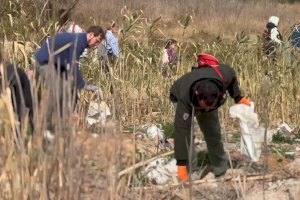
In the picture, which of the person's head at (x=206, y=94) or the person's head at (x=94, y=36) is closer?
the person's head at (x=206, y=94)

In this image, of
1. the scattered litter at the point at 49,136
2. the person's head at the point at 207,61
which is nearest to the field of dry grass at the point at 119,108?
the scattered litter at the point at 49,136

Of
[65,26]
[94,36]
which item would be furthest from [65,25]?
[94,36]

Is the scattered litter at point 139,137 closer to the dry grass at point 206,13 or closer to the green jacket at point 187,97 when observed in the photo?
the green jacket at point 187,97

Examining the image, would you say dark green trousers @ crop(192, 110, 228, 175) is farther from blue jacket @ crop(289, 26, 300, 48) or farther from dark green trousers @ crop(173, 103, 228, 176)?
blue jacket @ crop(289, 26, 300, 48)

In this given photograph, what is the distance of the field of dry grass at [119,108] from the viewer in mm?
2314

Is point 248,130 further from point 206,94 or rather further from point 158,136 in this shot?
point 158,136

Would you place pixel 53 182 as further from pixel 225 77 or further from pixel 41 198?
pixel 225 77

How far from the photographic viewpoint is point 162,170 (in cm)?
435

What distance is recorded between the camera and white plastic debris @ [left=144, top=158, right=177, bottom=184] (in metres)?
4.11

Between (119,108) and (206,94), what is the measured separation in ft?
6.73

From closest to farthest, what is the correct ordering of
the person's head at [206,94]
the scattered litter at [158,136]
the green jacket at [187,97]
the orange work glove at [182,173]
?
the person's head at [206,94] < the green jacket at [187,97] < the orange work glove at [182,173] < the scattered litter at [158,136]

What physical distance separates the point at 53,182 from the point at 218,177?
2.26 metres

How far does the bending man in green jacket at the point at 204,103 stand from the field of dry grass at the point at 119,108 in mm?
344

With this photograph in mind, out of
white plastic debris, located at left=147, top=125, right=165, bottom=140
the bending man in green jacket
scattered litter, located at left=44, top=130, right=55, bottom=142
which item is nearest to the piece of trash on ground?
white plastic debris, located at left=147, top=125, right=165, bottom=140
